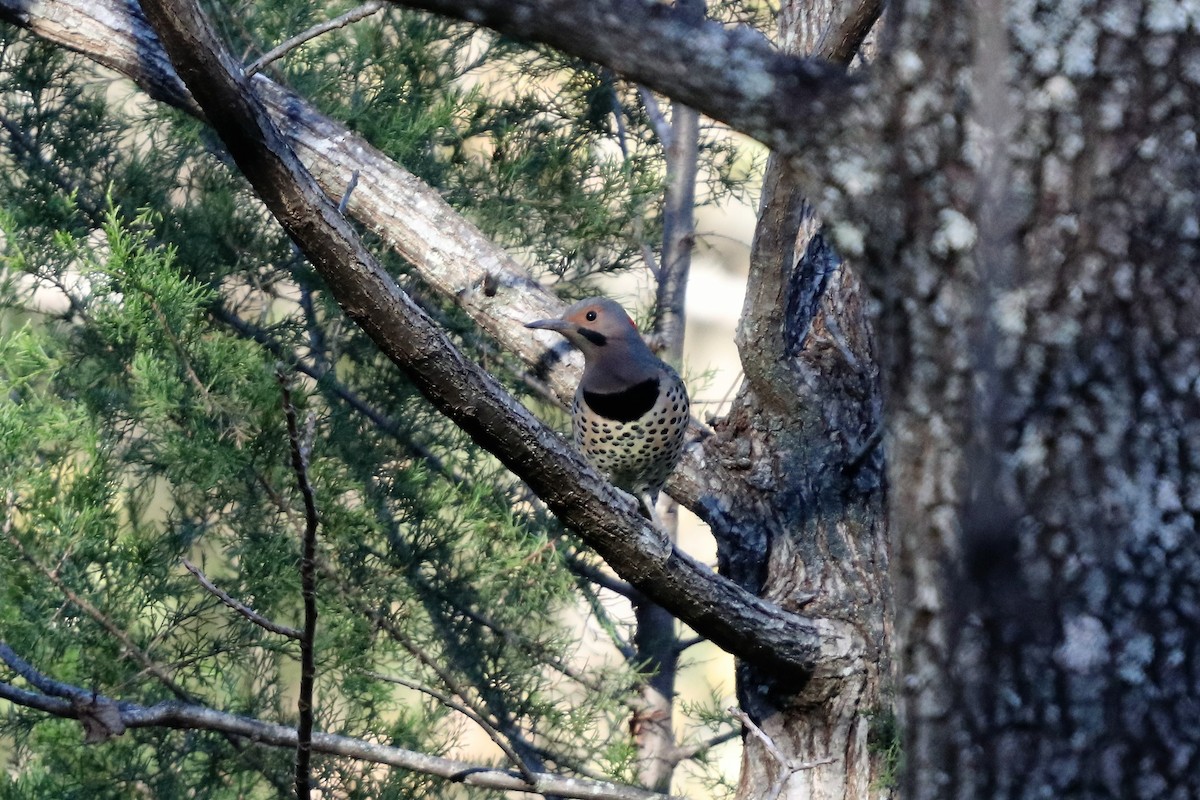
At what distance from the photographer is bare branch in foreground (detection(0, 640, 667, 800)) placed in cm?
216

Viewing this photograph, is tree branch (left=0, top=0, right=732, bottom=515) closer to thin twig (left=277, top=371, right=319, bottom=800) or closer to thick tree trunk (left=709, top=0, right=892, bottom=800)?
thick tree trunk (left=709, top=0, right=892, bottom=800)

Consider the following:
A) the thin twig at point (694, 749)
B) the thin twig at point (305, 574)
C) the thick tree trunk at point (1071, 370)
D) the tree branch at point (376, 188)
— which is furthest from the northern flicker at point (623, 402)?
the thick tree trunk at point (1071, 370)

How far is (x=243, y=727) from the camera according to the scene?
2822 mm

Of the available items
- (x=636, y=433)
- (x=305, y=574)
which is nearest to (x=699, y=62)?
(x=305, y=574)

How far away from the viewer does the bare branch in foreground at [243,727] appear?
2156mm

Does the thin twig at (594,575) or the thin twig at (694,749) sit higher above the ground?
the thin twig at (594,575)

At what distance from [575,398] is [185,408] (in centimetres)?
135

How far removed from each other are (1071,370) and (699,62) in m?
0.59

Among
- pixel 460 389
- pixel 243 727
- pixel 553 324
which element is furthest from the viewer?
pixel 553 324

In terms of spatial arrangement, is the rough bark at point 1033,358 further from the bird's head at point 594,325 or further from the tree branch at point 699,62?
the bird's head at point 594,325

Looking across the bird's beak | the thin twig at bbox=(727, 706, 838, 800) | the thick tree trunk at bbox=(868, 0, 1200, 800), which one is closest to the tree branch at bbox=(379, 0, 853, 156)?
the thick tree trunk at bbox=(868, 0, 1200, 800)

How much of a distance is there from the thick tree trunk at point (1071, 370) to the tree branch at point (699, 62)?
134mm

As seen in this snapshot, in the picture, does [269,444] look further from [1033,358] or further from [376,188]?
[1033,358]

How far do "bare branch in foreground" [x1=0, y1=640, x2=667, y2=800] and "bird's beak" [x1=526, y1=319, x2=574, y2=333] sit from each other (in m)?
1.40
